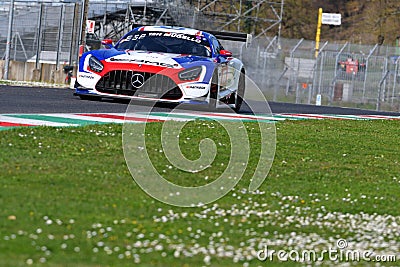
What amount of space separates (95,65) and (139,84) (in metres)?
0.73

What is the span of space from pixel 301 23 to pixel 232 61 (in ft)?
177

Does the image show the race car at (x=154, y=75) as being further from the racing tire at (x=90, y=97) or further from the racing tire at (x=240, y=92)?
the racing tire at (x=240, y=92)

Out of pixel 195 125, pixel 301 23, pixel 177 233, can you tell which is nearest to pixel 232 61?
pixel 195 125

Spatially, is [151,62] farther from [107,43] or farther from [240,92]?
[240,92]

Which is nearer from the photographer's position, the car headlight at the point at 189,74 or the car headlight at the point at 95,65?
the car headlight at the point at 189,74

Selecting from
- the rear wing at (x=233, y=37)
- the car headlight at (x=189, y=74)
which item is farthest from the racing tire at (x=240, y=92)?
the rear wing at (x=233, y=37)

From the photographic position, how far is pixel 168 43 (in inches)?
597

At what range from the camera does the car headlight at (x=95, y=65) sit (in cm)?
1410

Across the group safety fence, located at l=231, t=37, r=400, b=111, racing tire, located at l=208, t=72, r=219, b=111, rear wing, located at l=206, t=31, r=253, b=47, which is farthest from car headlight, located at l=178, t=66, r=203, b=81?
safety fence, located at l=231, t=37, r=400, b=111

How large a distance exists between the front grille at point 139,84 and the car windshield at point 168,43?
1025mm

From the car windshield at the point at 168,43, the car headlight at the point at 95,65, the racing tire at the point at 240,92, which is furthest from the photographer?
the racing tire at the point at 240,92

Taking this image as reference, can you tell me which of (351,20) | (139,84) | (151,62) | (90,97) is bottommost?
(90,97)

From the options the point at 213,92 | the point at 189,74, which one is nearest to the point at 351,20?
the point at 213,92

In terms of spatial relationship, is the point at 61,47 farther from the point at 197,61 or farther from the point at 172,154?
the point at 172,154
